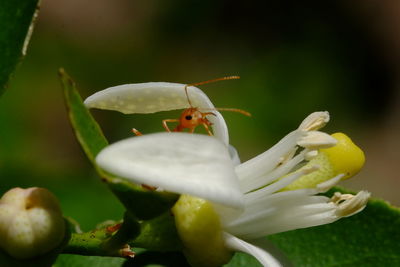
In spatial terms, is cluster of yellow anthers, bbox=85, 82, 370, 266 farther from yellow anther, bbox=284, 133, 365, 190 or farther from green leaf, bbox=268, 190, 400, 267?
green leaf, bbox=268, 190, 400, 267

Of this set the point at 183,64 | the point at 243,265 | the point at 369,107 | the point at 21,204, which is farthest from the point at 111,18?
the point at 21,204

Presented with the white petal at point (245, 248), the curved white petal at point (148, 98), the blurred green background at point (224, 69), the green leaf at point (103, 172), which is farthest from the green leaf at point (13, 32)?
the blurred green background at point (224, 69)

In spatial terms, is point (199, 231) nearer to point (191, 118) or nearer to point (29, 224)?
point (29, 224)

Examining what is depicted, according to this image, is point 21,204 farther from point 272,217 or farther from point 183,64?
point 183,64

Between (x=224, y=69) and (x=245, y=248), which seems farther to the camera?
(x=224, y=69)

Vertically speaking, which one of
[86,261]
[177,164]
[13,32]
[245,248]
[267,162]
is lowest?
[86,261]

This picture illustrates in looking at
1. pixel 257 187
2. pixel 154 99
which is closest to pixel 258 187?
pixel 257 187
